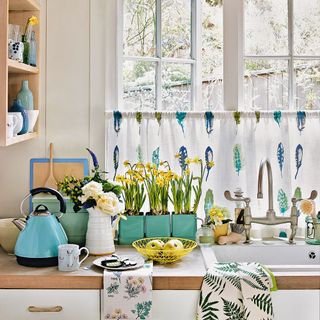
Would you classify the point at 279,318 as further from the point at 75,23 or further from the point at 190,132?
the point at 75,23

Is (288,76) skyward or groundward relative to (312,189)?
skyward

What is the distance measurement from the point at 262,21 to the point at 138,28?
24.2 inches

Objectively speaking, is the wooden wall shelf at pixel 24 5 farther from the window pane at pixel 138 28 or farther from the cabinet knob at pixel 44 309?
the cabinet knob at pixel 44 309

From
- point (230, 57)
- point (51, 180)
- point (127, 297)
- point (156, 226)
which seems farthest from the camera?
point (230, 57)

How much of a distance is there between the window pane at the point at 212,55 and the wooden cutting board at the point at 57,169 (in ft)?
2.24

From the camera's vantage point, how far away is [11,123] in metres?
2.24

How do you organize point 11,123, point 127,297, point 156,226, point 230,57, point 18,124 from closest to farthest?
point 127,297
point 11,123
point 18,124
point 156,226
point 230,57

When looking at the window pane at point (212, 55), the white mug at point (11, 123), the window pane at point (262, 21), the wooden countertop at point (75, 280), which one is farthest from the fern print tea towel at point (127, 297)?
the window pane at point (262, 21)

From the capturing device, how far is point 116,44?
282 centimetres

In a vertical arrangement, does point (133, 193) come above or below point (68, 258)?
above

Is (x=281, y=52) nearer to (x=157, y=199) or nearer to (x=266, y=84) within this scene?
(x=266, y=84)

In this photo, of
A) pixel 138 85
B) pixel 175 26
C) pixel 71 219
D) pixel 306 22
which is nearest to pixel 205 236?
pixel 71 219

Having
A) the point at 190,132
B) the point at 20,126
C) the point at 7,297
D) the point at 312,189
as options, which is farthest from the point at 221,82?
the point at 7,297

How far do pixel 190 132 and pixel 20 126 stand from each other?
2.75ft
